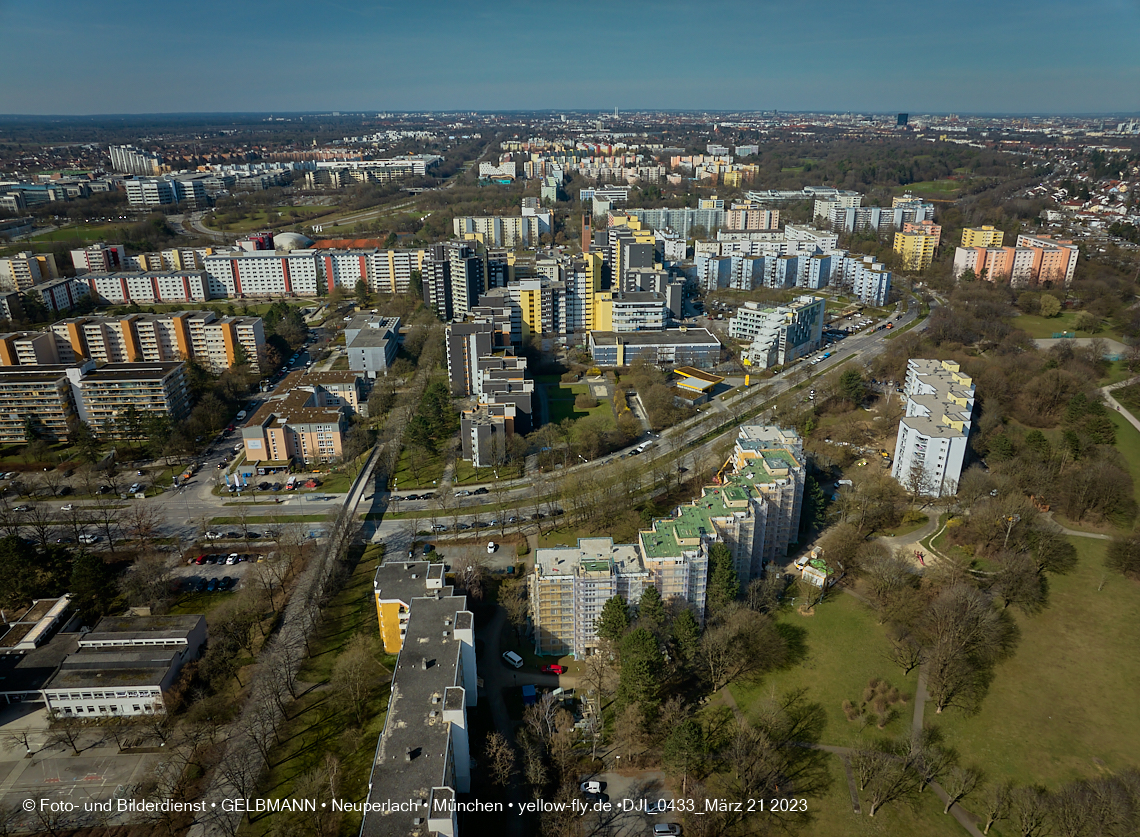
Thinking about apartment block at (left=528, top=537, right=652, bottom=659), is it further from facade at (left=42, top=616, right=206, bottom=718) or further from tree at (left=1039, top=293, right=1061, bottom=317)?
tree at (left=1039, top=293, right=1061, bottom=317)

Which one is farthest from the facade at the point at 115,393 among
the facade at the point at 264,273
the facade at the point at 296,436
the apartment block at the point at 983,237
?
the apartment block at the point at 983,237

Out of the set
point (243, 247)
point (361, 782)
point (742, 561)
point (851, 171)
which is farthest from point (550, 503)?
point (851, 171)

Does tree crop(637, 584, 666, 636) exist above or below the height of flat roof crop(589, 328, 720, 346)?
below

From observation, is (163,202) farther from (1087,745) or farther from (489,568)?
(1087,745)

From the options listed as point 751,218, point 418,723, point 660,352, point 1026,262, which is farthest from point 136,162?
point 418,723

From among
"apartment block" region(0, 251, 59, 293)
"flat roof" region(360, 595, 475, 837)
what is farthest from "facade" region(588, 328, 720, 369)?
"apartment block" region(0, 251, 59, 293)

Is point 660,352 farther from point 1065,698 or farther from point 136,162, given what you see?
point 136,162
